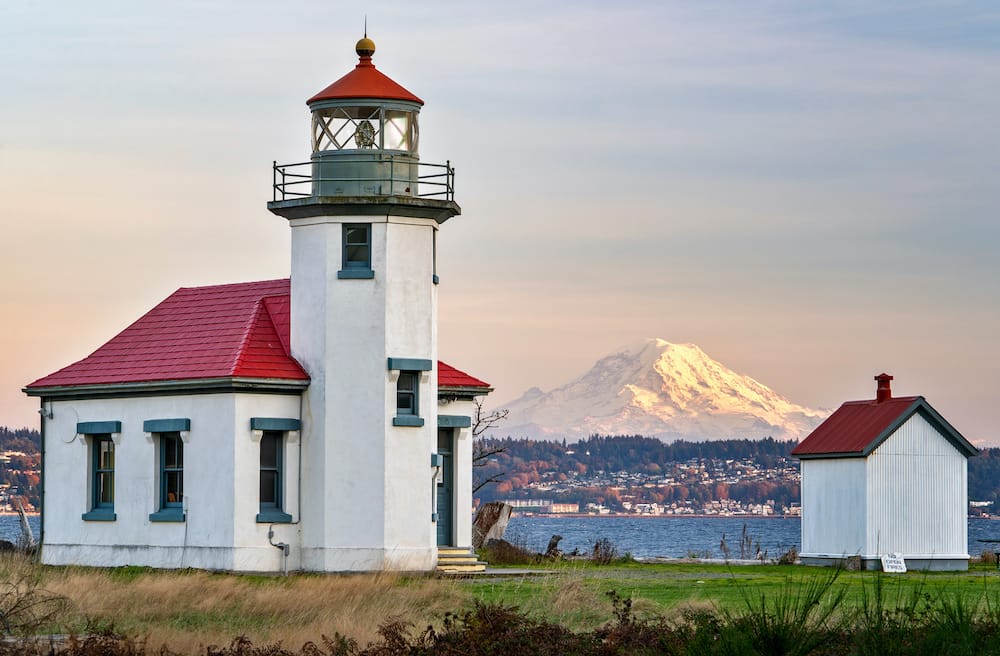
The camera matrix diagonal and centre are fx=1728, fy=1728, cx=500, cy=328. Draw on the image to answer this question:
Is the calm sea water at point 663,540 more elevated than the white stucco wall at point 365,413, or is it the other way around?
the white stucco wall at point 365,413

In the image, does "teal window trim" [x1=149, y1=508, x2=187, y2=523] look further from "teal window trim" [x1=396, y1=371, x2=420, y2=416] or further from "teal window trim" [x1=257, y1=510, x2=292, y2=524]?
"teal window trim" [x1=396, y1=371, x2=420, y2=416]

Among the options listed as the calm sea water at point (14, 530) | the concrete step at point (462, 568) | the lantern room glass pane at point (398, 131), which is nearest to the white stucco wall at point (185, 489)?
the calm sea water at point (14, 530)

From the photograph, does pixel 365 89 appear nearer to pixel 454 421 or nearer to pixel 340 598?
pixel 454 421

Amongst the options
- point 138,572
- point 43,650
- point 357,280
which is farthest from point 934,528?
point 43,650

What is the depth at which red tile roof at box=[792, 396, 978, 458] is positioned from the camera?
1467 inches

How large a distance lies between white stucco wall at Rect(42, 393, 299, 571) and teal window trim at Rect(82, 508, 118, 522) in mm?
89

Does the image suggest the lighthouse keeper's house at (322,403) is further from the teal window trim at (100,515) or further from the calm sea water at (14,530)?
the calm sea water at (14,530)

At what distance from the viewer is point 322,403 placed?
107 feet

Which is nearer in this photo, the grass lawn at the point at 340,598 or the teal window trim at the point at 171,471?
the grass lawn at the point at 340,598

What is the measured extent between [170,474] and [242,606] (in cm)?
1099

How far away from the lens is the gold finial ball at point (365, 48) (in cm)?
3434

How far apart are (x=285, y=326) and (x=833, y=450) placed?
12.5 m

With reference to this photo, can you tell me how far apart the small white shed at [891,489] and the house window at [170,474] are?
14.1 meters

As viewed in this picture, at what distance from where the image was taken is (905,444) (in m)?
37.7
